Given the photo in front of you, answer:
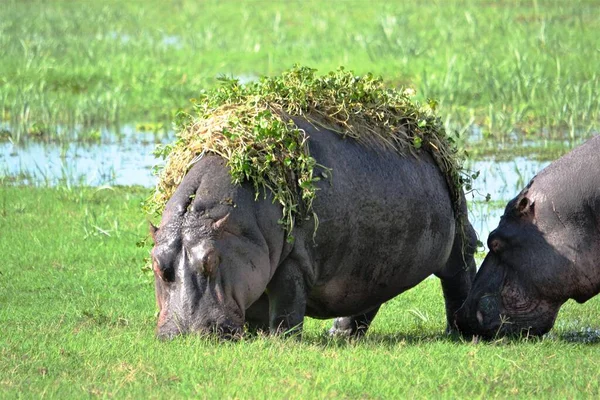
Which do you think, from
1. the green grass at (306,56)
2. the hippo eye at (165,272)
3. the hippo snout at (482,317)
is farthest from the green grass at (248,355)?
the green grass at (306,56)

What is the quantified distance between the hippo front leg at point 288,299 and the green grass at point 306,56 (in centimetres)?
765

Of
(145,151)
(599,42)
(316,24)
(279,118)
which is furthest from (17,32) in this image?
(279,118)

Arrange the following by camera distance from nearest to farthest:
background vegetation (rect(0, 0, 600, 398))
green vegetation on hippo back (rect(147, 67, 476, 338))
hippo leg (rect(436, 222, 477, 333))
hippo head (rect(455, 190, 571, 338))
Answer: background vegetation (rect(0, 0, 600, 398))
green vegetation on hippo back (rect(147, 67, 476, 338))
hippo head (rect(455, 190, 571, 338))
hippo leg (rect(436, 222, 477, 333))

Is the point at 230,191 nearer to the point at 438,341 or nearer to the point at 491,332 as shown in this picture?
the point at 438,341

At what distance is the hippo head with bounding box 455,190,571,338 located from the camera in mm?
7918

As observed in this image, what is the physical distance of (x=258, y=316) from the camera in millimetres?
7551

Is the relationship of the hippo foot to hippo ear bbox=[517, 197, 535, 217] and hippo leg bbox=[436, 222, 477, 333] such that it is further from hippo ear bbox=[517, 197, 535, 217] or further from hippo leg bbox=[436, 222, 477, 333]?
hippo ear bbox=[517, 197, 535, 217]

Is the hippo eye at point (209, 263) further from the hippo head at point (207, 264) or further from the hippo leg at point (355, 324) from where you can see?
the hippo leg at point (355, 324)

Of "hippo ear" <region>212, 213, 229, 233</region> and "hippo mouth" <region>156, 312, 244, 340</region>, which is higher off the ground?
"hippo ear" <region>212, 213, 229, 233</region>

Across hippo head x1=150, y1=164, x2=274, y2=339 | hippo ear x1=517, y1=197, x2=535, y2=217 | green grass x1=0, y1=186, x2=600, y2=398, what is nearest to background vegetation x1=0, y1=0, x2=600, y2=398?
green grass x1=0, y1=186, x2=600, y2=398

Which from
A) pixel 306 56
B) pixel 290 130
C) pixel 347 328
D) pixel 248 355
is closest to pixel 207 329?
pixel 248 355

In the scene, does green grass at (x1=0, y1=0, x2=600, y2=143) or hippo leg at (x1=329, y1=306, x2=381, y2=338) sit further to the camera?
green grass at (x1=0, y1=0, x2=600, y2=143)

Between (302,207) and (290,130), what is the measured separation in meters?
0.46

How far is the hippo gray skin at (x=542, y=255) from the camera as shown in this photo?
306 inches
